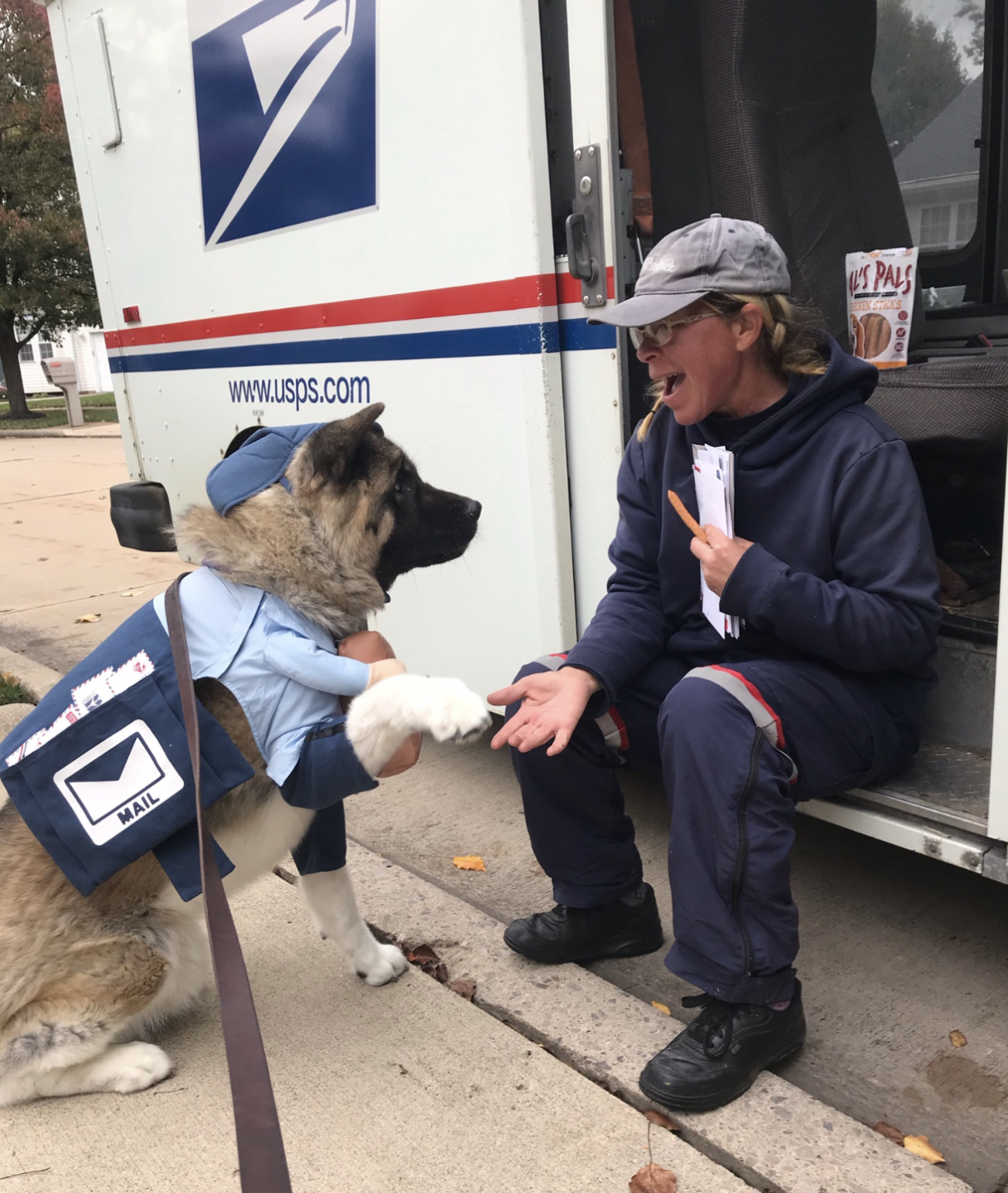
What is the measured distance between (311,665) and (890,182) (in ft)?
8.39

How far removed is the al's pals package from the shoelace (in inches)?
69.5

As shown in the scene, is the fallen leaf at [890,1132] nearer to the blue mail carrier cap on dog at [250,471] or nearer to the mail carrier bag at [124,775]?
the mail carrier bag at [124,775]

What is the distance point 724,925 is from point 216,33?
3537mm

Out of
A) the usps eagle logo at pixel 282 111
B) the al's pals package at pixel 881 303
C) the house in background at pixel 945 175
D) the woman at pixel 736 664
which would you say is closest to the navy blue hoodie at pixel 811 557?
the woman at pixel 736 664

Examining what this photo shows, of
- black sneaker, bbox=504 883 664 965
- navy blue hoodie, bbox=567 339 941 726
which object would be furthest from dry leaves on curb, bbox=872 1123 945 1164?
navy blue hoodie, bbox=567 339 941 726

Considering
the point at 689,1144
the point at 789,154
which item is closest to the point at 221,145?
the point at 789,154

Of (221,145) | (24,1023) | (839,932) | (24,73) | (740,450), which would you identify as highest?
(24,73)

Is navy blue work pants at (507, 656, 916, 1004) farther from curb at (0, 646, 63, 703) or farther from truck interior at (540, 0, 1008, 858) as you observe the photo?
curb at (0, 646, 63, 703)

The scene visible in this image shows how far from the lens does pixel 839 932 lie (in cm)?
264

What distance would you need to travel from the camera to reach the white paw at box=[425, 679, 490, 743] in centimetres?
175

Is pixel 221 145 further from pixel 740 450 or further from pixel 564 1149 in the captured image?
pixel 564 1149

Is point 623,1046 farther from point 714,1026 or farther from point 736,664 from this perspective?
point 736,664

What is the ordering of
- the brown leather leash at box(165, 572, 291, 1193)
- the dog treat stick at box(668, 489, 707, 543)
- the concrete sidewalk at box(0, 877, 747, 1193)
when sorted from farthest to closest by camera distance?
1. the dog treat stick at box(668, 489, 707, 543)
2. the concrete sidewalk at box(0, 877, 747, 1193)
3. the brown leather leash at box(165, 572, 291, 1193)

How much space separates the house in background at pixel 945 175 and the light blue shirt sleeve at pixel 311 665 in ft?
8.81
